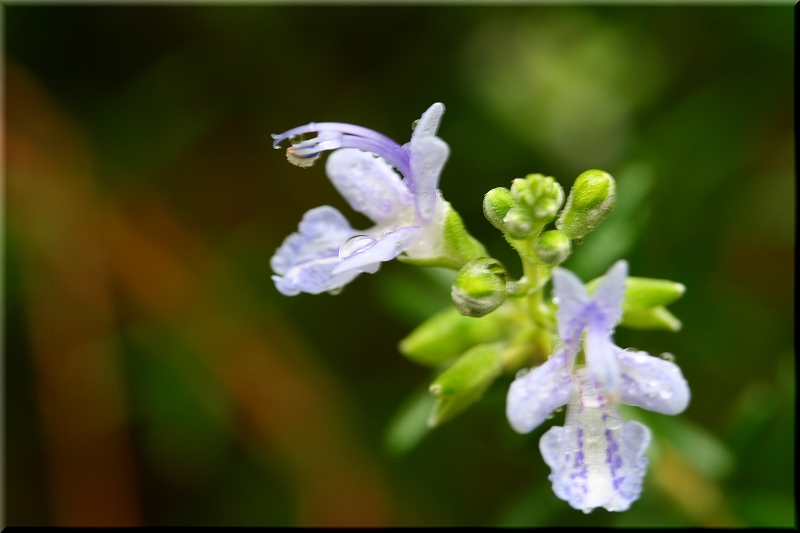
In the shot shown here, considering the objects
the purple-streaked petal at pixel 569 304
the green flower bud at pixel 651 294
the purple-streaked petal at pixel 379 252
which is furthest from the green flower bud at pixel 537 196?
the green flower bud at pixel 651 294

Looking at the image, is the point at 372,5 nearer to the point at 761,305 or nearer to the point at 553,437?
the point at 761,305

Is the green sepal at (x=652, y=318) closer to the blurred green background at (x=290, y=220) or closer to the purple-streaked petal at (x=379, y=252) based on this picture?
the purple-streaked petal at (x=379, y=252)

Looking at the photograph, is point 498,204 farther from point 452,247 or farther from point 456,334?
point 456,334

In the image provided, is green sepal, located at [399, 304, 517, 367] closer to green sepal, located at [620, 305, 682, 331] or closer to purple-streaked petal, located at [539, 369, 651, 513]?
green sepal, located at [620, 305, 682, 331]

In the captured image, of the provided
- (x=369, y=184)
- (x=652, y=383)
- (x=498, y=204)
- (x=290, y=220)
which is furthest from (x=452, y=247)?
(x=290, y=220)

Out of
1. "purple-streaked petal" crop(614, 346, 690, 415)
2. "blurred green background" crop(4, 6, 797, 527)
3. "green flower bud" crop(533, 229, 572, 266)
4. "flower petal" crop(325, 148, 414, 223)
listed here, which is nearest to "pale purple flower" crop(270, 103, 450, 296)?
"flower petal" crop(325, 148, 414, 223)
